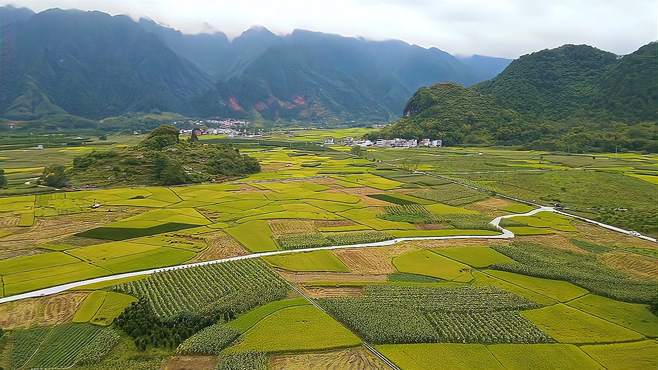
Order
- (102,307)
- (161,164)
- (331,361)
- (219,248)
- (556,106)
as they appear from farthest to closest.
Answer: (556,106) → (161,164) → (219,248) → (102,307) → (331,361)

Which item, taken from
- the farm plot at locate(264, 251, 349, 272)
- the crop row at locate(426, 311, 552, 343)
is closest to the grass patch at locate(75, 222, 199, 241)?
the farm plot at locate(264, 251, 349, 272)

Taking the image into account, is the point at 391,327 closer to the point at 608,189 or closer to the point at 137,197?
the point at 137,197

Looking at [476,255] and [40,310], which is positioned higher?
[476,255]

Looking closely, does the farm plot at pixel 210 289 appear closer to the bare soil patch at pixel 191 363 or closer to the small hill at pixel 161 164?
the bare soil patch at pixel 191 363

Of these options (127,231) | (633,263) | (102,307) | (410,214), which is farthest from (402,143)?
(102,307)

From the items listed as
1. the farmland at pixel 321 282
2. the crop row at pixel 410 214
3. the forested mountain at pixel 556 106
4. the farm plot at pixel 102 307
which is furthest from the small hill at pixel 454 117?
the farm plot at pixel 102 307

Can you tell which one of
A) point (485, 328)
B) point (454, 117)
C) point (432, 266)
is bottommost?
point (485, 328)

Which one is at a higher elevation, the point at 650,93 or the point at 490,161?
the point at 650,93

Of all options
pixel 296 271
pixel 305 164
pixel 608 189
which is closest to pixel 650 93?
pixel 608 189

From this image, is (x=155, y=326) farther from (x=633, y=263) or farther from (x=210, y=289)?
(x=633, y=263)
